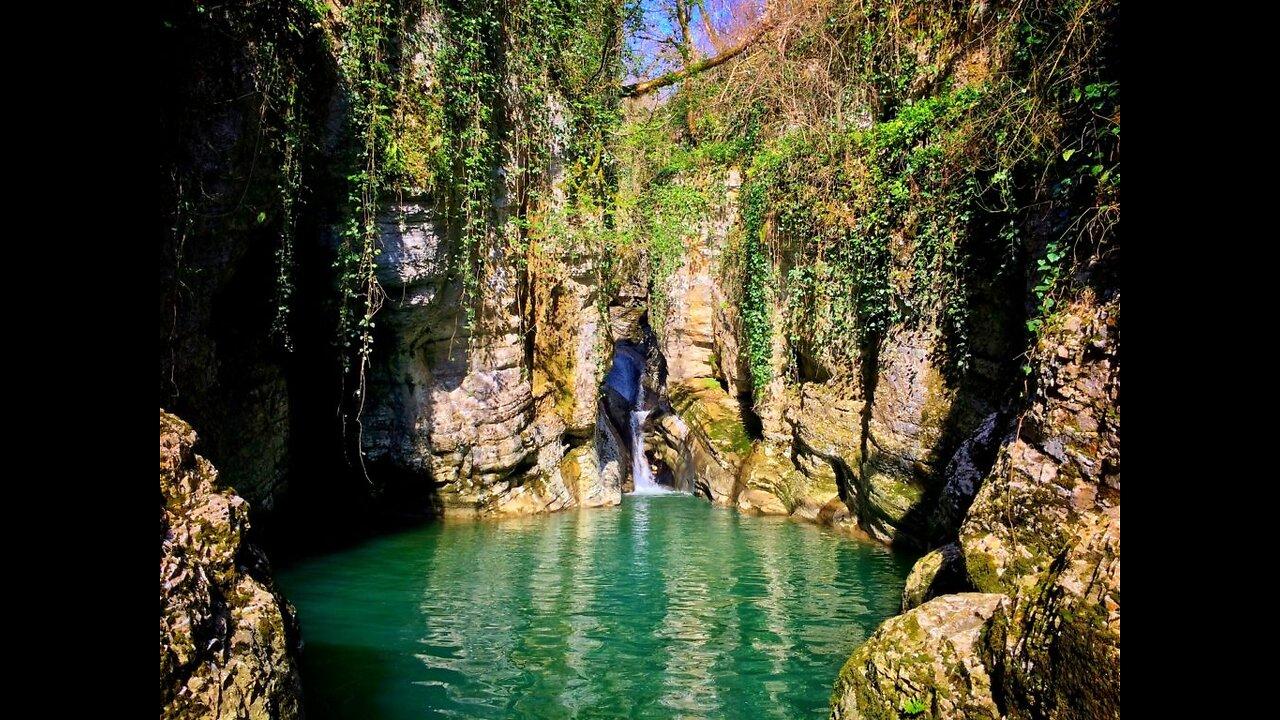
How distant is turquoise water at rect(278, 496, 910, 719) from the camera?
5301 millimetres

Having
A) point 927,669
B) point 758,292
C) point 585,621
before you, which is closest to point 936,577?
point 927,669

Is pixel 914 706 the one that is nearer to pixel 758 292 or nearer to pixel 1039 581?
pixel 1039 581

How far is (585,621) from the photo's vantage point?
6949mm

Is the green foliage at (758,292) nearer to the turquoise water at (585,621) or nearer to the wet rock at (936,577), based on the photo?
the turquoise water at (585,621)

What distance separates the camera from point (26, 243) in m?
0.71

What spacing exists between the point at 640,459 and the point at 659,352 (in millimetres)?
2493

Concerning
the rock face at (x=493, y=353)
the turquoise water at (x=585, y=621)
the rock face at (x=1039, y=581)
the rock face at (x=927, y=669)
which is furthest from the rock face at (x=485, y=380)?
the rock face at (x=927, y=669)

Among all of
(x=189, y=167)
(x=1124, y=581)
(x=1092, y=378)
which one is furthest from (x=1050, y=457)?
(x=189, y=167)

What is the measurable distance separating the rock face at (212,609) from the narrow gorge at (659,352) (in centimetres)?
2

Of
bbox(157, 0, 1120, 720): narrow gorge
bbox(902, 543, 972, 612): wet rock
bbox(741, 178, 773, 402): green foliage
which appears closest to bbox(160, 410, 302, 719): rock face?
bbox(157, 0, 1120, 720): narrow gorge

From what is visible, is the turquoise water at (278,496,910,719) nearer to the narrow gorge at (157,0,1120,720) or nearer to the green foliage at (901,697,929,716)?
the narrow gorge at (157,0,1120,720)

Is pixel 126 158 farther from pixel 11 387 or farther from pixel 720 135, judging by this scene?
pixel 720 135

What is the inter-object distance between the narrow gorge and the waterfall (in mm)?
147

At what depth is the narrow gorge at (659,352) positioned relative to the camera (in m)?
4.54
